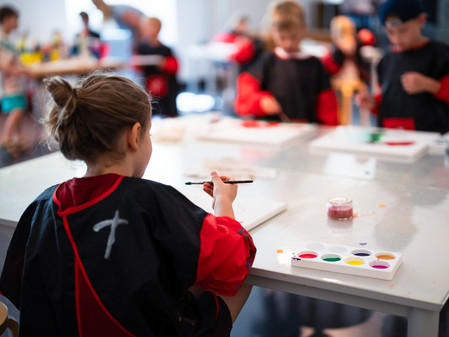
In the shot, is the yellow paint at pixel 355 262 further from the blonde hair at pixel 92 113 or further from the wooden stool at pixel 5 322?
the wooden stool at pixel 5 322

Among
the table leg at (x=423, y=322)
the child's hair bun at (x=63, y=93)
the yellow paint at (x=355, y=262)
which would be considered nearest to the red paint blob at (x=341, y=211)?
the yellow paint at (x=355, y=262)

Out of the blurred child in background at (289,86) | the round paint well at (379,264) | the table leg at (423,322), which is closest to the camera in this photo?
the table leg at (423,322)

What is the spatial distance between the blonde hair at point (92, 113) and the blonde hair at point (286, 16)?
1946mm

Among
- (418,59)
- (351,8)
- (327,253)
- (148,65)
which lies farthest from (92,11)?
(351,8)

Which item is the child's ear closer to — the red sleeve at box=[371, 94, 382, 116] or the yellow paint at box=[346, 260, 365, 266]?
the yellow paint at box=[346, 260, 365, 266]

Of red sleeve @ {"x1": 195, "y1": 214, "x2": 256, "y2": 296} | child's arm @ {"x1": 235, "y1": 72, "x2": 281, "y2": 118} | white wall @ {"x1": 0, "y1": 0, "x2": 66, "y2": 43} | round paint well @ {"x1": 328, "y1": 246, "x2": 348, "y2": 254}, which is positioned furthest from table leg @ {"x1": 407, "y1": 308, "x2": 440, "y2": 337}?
white wall @ {"x1": 0, "y1": 0, "x2": 66, "y2": 43}

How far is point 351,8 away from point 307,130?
6.36 meters

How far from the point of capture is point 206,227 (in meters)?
1.21

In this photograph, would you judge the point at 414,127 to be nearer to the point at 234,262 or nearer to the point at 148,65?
the point at 234,262

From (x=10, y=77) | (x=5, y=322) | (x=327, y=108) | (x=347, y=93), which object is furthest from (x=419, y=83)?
(x=10, y=77)

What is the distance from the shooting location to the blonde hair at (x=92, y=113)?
1.18 meters

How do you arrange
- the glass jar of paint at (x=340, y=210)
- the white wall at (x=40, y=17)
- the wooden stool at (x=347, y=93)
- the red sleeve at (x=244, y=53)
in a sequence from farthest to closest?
the white wall at (x=40, y=17) → the red sleeve at (x=244, y=53) → the wooden stool at (x=347, y=93) → the glass jar of paint at (x=340, y=210)

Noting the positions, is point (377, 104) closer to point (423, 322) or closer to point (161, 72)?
point (423, 322)

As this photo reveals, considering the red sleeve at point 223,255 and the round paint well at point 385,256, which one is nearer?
the red sleeve at point 223,255
